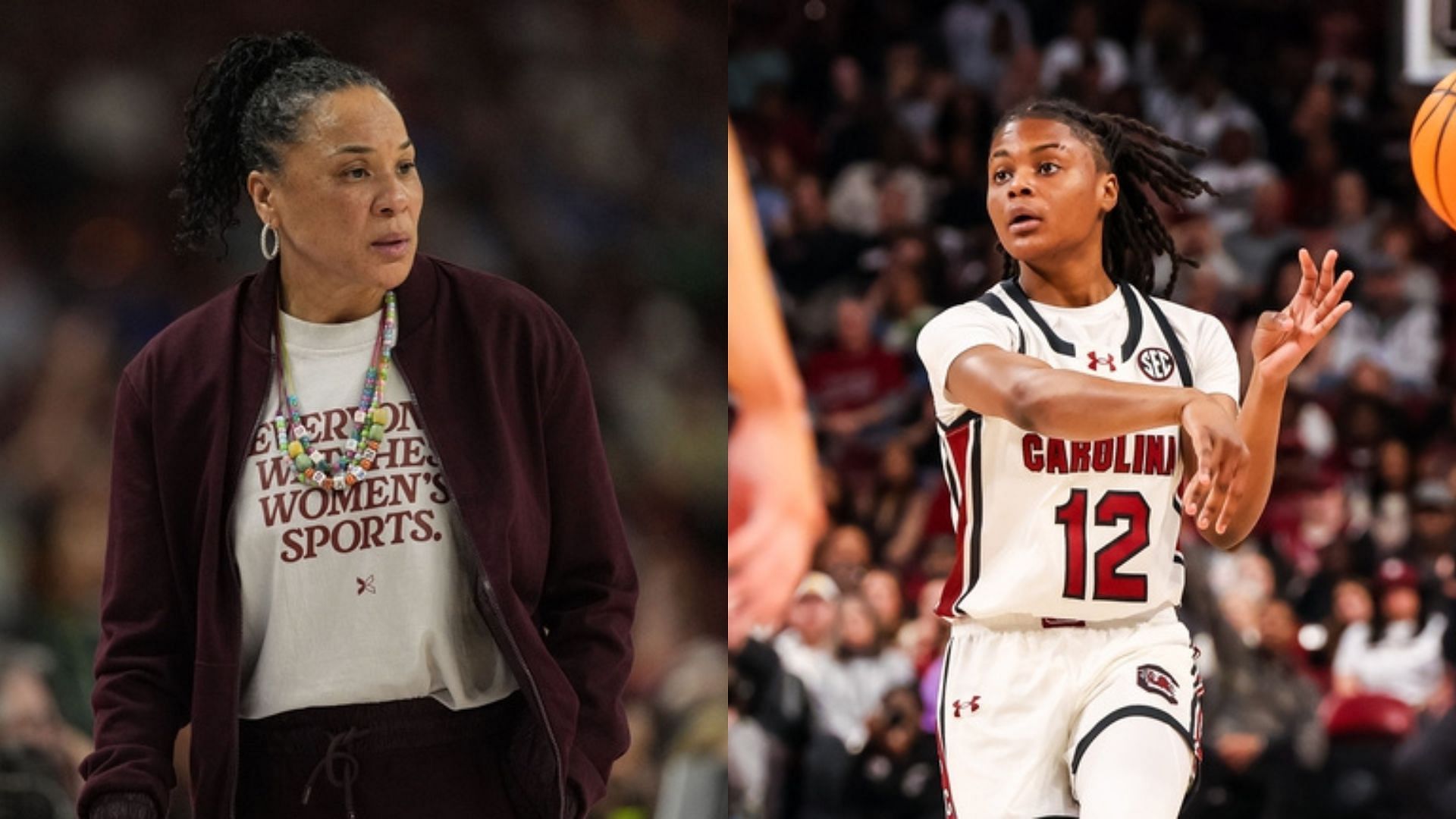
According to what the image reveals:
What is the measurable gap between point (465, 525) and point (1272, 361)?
1.74 metres

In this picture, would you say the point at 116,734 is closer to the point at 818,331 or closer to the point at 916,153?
the point at 818,331

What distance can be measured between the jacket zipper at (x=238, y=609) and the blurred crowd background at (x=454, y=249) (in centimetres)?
192

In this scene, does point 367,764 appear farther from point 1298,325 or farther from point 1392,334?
point 1392,334

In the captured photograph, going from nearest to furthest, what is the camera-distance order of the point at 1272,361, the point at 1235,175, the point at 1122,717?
the point at 1122,717, the point at 1272,361, the point at 1235,175

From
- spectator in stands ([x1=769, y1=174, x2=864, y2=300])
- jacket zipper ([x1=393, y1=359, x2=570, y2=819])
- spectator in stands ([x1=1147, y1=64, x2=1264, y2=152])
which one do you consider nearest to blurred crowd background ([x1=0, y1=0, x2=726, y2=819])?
jacket zipper ([x1=393, y1=359, x2=570, y2=819])

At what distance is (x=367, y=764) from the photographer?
10.1 ft

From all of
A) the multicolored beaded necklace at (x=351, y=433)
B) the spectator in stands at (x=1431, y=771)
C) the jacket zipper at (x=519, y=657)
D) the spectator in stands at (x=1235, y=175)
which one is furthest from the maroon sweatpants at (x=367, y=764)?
the spectator in stands at (x=1235, y=175)

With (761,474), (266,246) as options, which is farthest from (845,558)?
(266,246)

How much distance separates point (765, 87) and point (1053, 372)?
835 cm

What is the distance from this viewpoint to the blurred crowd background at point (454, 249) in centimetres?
496

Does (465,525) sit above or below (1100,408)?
below

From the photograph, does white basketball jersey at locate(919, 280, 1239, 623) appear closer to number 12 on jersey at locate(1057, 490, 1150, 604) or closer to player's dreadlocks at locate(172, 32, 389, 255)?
number 12 on jersey at locate(1057, 490, 1150, 604)

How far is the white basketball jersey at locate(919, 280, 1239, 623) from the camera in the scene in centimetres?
397

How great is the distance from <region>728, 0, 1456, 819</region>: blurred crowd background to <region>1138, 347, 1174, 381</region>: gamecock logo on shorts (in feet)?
12.6
